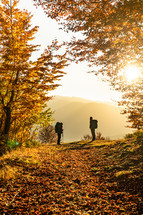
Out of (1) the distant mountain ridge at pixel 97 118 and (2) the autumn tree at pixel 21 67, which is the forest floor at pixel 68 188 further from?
(1) the distant mountain ridge at pixel 97 118

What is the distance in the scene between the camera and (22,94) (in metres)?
8.91

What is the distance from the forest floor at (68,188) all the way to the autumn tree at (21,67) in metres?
2.91

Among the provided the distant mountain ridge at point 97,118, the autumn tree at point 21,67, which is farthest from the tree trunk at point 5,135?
the distant mountain ridge at point 97,118

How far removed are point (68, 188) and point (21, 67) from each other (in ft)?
19.5

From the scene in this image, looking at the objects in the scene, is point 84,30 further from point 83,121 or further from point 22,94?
point 83,121

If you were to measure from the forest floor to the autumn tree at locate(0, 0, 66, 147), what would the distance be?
9.54 ft

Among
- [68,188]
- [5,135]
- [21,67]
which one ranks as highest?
[21,67]

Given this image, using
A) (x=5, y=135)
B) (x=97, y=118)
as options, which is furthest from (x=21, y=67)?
(x=97, y=118)

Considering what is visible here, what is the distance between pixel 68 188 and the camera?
5578mm

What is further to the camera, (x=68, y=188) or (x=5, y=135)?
(x=5, y=135)

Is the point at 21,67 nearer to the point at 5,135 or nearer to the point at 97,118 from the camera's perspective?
the point at 5,135

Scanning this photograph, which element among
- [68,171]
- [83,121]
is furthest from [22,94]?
[83,121]

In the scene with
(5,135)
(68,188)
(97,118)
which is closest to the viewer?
(68,188)

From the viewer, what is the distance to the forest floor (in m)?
4.25
